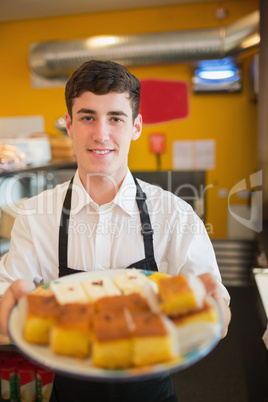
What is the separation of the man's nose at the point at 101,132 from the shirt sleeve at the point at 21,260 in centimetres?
41

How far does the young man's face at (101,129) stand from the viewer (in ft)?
4.08

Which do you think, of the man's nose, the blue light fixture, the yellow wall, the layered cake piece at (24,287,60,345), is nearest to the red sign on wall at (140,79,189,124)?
the yellow wall

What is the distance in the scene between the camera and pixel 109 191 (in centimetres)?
140

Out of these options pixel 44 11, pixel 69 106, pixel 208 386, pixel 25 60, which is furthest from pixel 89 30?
pixel 208 386

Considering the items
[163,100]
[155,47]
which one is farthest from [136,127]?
[163,100]

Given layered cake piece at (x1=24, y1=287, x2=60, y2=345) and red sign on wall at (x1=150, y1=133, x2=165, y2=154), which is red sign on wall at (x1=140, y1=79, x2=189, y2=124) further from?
layered cake piece at (x1=24, y1=287, x2=60, y2=345)

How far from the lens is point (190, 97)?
15.2ft

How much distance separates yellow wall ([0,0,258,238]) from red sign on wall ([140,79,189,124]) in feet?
0.26

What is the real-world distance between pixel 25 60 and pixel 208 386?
4504 mm

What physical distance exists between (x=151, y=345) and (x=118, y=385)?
2.00 ft

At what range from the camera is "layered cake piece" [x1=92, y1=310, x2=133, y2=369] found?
706 mm

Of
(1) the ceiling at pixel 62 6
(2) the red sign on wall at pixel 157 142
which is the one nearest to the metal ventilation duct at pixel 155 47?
(1) the ceiling at pixel 62 6

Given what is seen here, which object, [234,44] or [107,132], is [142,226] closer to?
[107,132]

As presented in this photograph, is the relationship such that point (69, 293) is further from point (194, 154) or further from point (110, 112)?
point (194, 154)
